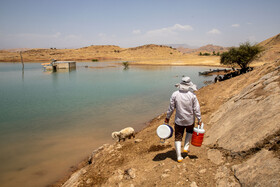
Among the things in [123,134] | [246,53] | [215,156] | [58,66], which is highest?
[246,53]

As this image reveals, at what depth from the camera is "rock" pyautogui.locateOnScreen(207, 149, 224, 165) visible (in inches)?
188

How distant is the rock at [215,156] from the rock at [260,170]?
57 centimetres

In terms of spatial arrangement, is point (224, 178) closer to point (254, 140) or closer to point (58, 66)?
point (254, 140)

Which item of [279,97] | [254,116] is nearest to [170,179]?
[254,116]

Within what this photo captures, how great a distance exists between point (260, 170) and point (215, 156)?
147 centimetres

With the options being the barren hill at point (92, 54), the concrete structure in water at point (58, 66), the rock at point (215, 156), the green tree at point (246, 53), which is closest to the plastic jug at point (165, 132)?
the rock at point (215, 156)

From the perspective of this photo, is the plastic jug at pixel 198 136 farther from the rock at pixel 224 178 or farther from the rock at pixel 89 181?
the rock at pixel 89 181

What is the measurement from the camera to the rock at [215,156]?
4.77 m

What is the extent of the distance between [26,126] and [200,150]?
39.9 ft

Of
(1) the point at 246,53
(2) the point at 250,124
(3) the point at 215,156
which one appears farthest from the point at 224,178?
(1) the point at 246,53

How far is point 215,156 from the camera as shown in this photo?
16.5 ft

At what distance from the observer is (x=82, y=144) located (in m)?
10.4

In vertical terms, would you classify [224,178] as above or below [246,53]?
below

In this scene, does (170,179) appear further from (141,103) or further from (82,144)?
(141,103)
